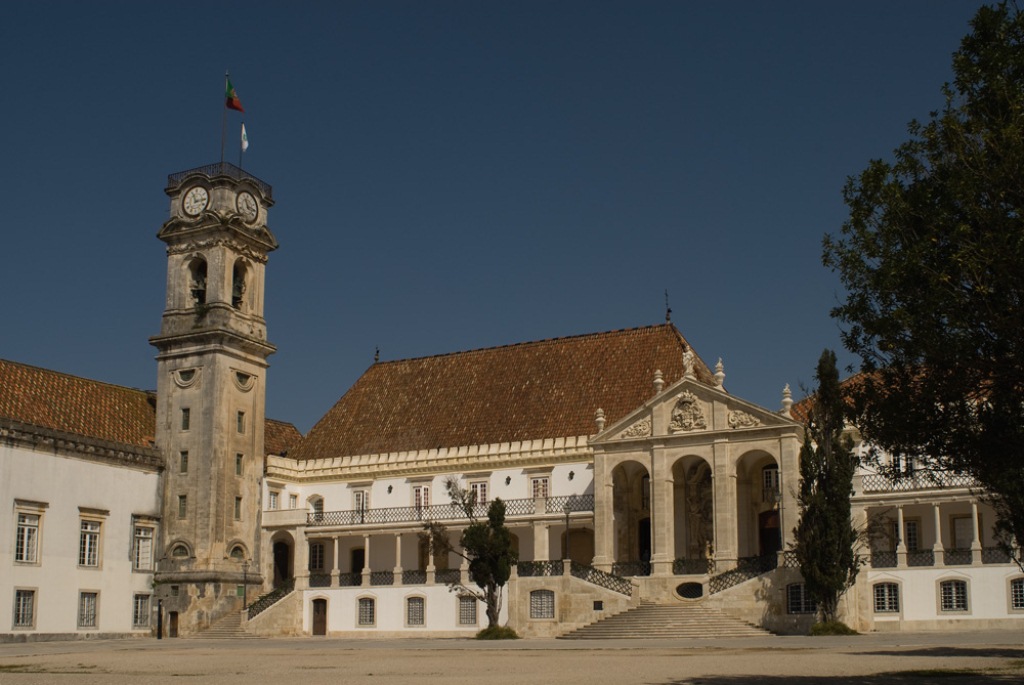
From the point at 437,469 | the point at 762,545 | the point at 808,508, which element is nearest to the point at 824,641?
the point at 808,508

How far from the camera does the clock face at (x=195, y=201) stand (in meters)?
51.3

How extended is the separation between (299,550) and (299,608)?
3.16 meters

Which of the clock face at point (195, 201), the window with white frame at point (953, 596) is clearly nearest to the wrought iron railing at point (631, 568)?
the window with white frame at point (953, 596)

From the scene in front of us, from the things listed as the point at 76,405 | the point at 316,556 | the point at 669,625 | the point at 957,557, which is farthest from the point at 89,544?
the point at 957,557

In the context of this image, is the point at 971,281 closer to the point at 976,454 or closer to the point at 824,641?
the point at 976,454

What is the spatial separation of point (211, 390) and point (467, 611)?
42.7ft

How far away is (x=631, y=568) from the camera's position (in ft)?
143

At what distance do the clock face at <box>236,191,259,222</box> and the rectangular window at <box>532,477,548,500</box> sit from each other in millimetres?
15595

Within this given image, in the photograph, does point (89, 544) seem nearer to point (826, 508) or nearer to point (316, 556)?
point (316, 556)

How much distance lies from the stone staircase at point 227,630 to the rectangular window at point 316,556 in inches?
223

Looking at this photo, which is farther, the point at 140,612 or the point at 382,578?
the point at 140,612

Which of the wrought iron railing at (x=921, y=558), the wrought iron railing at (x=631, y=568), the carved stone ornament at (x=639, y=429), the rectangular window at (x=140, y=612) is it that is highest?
the carved stone ornament at (x=639, y=429)

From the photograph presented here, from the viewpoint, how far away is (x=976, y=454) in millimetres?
15984

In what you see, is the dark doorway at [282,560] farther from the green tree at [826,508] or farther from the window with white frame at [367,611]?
the green tree at [826,508]
